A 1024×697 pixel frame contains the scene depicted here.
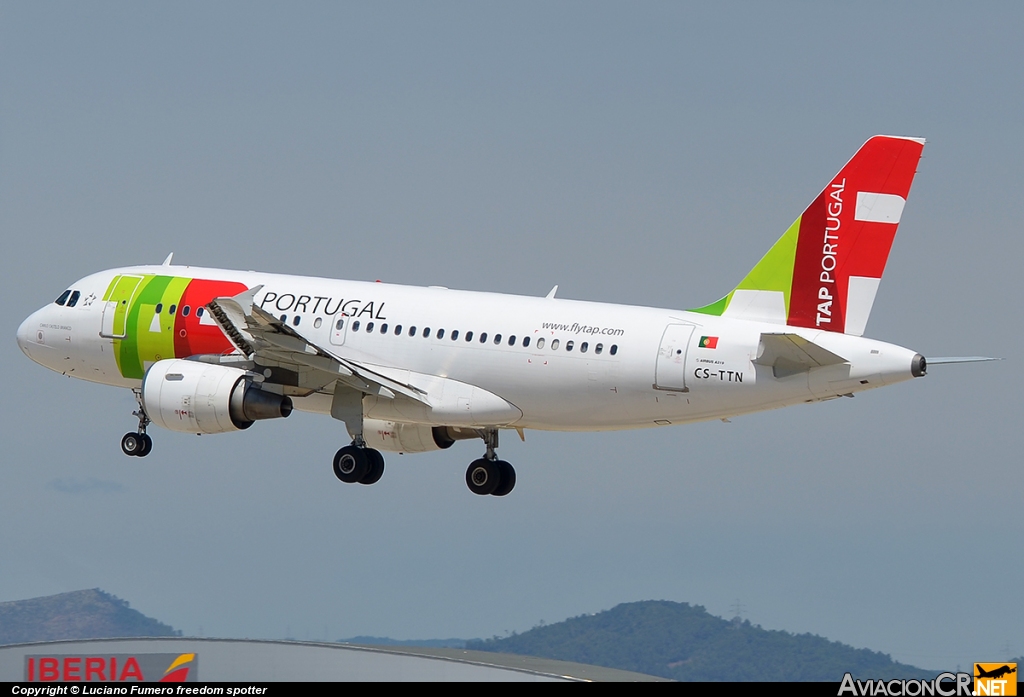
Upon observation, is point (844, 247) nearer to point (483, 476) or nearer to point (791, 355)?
point (791, 355)

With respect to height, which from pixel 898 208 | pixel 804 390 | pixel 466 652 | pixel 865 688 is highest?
pixel 898 208

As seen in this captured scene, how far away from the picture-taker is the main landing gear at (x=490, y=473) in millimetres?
50312

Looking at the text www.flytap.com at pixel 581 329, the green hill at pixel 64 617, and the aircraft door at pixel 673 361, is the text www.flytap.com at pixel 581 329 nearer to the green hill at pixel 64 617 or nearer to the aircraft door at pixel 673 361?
the aircraft door at pixel 673 361

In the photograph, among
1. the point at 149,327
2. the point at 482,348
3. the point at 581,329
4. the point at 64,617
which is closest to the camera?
the point at 581,329

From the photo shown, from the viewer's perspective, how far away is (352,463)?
49.2 meters

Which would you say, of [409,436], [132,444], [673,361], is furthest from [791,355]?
[132,444]

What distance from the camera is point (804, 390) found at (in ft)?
141

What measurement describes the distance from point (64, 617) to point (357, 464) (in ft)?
353

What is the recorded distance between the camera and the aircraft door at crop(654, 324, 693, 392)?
144 feet

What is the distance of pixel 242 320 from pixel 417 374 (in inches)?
198

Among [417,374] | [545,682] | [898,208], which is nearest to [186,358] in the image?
[417,374]

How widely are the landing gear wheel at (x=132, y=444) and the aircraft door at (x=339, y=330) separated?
7878 millimetres

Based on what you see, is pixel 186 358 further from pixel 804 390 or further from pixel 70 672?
pixel 804 390

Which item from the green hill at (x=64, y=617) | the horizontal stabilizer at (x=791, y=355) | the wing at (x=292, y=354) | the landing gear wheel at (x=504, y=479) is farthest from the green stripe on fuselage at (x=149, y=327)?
the green hill at (x=64, y=617)
